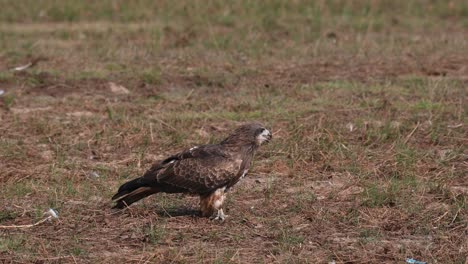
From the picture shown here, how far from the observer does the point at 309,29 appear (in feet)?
51.5

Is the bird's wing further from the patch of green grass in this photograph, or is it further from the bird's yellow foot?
the patch of green grass

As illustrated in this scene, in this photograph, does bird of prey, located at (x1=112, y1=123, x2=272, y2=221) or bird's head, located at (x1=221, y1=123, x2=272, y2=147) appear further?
bird's head, located at (x1=221, y1=123, x2=272, y2=147)

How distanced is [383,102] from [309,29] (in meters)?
4.91

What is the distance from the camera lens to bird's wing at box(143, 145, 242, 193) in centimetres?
731

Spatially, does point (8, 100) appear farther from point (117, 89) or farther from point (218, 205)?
point (218, 205)

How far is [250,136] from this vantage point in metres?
7.59

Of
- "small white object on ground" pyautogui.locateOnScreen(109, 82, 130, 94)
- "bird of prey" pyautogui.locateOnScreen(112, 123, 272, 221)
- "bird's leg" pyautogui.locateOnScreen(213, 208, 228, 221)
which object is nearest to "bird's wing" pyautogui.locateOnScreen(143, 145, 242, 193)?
"bird of prey" pyautogui.locateOnScreen(112, 123, 272, 221)

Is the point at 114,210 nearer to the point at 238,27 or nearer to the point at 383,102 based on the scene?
the point at 383,102

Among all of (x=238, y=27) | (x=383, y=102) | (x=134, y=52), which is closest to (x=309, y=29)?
(x=238, y=27)

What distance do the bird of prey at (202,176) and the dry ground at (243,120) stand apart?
179mm

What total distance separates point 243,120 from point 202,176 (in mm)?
3285

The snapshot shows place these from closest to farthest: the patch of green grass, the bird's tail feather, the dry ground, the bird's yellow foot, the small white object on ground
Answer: the dry ground → the bird's tail feather → the bird's yellow foot → the patch of green grass → the small white object on ground

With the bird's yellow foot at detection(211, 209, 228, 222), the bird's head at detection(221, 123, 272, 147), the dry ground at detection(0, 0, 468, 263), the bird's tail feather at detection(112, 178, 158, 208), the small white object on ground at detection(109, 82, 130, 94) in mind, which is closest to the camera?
the dry ground at detection(0, 0, 468, 263)

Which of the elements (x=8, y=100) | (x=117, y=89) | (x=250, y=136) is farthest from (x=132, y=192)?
(x=117, y=89)
